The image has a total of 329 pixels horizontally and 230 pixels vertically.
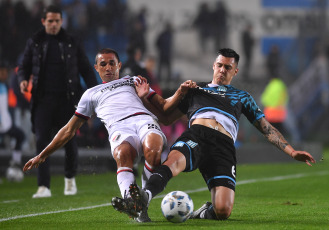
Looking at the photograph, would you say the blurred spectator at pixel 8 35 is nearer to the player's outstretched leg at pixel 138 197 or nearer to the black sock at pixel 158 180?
the black sock at pixel 158 180

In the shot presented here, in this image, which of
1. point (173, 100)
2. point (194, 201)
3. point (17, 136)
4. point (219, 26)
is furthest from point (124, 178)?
point (219, 26)

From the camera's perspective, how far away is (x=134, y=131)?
6.55 meters

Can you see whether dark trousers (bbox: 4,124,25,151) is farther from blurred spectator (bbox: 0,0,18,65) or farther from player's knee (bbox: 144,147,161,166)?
player's knee (bbox: 144,147,161,166)

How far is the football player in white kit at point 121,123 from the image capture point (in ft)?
20.6

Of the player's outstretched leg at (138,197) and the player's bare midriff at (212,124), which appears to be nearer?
the player's outstretched leg at (138,197)

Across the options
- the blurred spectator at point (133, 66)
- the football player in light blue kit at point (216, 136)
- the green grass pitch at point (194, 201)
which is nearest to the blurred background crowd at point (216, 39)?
the blurred spectator at point (133, 66)

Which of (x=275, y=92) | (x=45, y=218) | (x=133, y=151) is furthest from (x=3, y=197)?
(x=275, y=92)

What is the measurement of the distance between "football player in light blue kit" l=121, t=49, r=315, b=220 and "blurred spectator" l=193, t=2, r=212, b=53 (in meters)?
16.3

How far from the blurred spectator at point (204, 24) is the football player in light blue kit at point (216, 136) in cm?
1630

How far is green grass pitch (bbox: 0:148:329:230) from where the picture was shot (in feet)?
20.1

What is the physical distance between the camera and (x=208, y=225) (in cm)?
603

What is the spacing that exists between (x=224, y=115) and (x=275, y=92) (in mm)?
11526

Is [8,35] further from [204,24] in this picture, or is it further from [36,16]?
[204,24]

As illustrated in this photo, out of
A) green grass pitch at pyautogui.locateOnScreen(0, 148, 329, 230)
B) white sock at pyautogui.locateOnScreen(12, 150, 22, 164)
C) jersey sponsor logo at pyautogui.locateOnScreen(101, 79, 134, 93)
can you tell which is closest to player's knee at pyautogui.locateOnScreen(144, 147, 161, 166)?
green grass pitch at pyautogui.locateOnScreen(0, 148, 329, 230)
